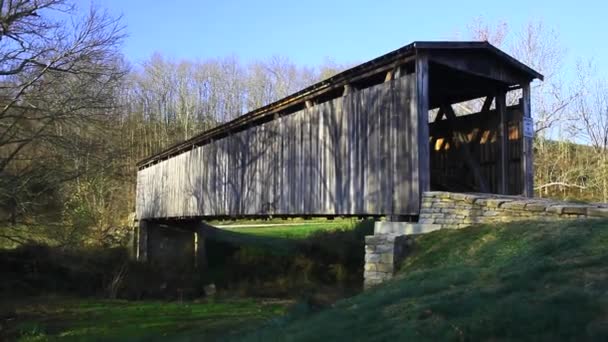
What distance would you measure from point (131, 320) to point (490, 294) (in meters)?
10.5

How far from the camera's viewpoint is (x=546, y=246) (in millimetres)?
6160

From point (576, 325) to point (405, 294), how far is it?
7.71 feet

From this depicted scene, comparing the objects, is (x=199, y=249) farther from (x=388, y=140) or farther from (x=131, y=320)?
(x=388, y=140)

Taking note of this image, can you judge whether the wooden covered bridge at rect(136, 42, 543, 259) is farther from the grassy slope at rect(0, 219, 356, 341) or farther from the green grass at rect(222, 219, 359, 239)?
the green grass at rect(222, 219, 359, 239)

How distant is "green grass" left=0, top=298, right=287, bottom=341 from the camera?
11.4 metres

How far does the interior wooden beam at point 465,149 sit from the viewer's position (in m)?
11.2

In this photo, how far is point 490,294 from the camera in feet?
15.7

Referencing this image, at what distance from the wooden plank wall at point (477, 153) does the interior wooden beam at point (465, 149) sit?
3.9 inches

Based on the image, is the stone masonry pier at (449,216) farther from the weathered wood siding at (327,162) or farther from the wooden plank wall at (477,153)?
the wooden plank wall at (477,153)

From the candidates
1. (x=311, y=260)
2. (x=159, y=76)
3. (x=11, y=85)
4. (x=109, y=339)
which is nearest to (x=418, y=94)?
(x=109, y=339)

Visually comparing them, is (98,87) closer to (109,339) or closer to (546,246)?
(109,339)

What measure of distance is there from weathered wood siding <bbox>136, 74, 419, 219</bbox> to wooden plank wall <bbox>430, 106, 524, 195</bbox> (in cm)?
223

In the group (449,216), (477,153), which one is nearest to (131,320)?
(449,216)

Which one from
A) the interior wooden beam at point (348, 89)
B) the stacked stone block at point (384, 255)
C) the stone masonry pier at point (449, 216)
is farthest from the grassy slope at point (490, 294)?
the interior wooden beam at point (348, 89)
